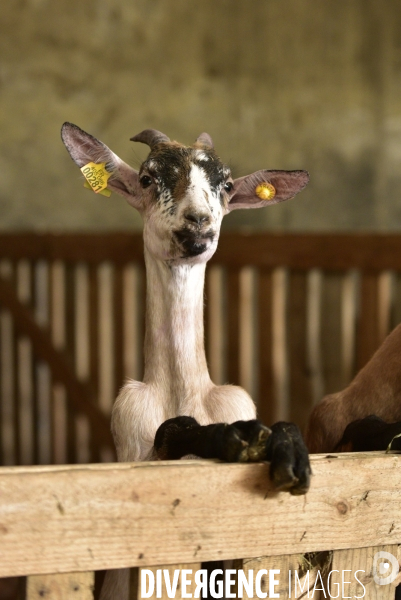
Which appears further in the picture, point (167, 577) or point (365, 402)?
point (365, 402)

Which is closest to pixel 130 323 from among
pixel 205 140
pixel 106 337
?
pixel 106 337

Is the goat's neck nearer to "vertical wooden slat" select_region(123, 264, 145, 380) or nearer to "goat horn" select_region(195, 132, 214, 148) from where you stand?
"goat horn" select_region(195, 132, 214, 148)

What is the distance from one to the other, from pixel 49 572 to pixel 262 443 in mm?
386

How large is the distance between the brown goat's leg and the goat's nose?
648mm

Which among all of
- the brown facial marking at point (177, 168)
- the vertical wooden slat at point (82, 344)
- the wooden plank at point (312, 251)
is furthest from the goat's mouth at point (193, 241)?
the vertical wooden slat at point (82, 344)

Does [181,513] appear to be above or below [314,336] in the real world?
below

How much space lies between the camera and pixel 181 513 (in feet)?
3.93

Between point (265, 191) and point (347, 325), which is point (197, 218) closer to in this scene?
point (265, 191)

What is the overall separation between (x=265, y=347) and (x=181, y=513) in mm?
2432

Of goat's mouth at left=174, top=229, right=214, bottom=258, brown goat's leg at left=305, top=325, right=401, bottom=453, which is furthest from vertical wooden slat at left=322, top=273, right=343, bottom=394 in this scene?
goat's mouth at left=174, top=229, right=214, bottom=258

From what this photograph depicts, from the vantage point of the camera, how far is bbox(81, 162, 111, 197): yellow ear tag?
70.8 inches

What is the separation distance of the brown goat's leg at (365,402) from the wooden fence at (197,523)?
1.81 ft

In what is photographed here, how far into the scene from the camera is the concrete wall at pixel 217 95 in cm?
509

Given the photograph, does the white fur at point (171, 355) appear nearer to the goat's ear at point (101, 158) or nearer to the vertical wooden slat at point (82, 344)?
the goat's ear at point (101, 158)
